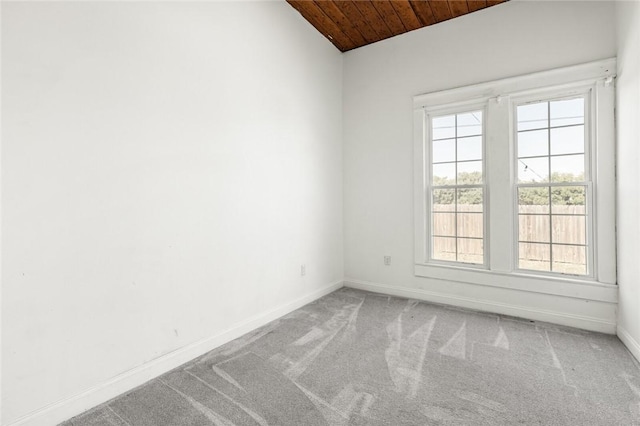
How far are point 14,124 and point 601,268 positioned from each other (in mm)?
4195

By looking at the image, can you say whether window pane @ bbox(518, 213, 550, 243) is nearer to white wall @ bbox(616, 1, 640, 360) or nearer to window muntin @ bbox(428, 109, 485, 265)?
window muntin @ bbox(428, 109, 485, 265)

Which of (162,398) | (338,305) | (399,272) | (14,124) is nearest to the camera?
(14,124)

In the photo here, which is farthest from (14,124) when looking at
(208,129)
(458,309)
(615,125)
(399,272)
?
(615,125)

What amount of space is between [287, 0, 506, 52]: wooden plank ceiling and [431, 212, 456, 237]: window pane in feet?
7.12

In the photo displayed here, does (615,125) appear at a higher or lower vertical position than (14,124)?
higher

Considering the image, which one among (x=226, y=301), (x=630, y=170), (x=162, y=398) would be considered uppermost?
(x=630, y=170)

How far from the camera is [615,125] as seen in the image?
2525 mm

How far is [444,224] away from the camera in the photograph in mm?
3420

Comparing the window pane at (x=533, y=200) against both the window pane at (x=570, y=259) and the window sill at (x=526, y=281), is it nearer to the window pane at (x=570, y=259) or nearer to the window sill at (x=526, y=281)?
the window pane at (x=570, y=259)

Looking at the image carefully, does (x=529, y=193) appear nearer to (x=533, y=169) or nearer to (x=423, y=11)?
(x=533, y=169)

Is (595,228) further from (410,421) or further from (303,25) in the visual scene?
(303,25)

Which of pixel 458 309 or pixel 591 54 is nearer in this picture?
pixel 591 54

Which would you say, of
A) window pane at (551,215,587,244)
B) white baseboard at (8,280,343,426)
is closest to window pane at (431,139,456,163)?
window pane at (551,215,587,244)

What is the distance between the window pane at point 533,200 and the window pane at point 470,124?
2.55 feet
